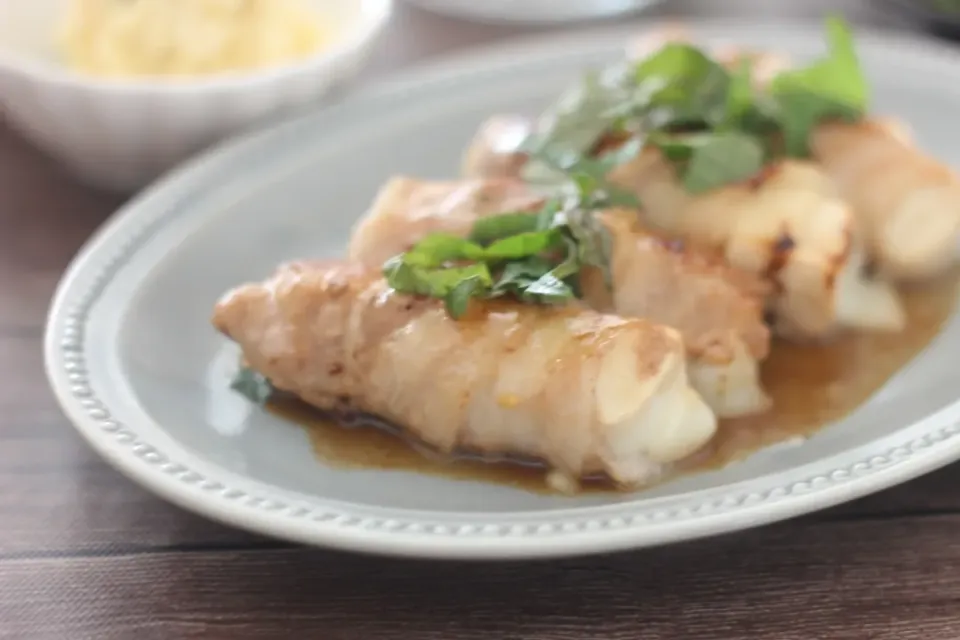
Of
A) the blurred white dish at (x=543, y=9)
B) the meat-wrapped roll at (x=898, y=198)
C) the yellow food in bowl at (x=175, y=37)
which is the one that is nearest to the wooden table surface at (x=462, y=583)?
the meat-wrapped roll at (x=898, y=198)

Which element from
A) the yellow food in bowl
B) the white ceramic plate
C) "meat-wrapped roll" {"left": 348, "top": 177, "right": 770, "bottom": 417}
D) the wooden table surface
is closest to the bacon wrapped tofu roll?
the white ceramic plate

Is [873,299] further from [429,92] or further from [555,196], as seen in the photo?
[429,92]

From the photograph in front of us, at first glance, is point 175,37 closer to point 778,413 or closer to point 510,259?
point 510,259

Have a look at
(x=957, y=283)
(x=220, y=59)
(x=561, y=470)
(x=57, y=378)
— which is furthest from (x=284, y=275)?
(x=957, y=283)

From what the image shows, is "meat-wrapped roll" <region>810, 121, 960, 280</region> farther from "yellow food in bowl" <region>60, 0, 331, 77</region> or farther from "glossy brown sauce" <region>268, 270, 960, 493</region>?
"yellow food in bowl" <region>60, 0, 331, 77</region>

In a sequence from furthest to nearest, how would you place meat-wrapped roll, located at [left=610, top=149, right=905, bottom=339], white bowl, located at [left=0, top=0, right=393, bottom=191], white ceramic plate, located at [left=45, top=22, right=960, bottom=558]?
1. white bowl, located at [left=0, top=0, right=393, bottom=191]
2. meat-wrapped roll, located at [left=610, top=149, right=905, bottom=339]
3. white ceramic plate, located at [left=45, top=22, right=960, bottom=558]

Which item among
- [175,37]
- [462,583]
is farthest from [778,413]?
[175,37]
